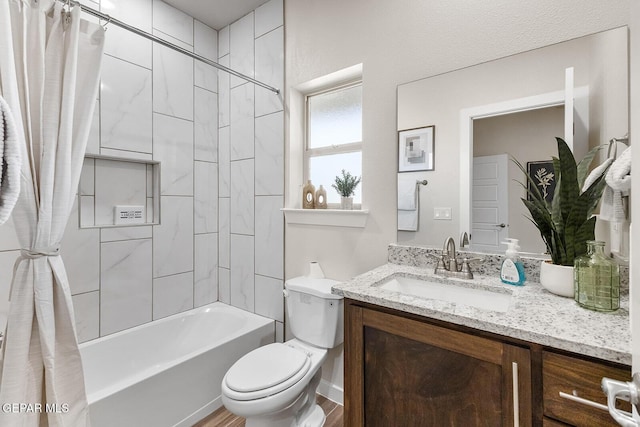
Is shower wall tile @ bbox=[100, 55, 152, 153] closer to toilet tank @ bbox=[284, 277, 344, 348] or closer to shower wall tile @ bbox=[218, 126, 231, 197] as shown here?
shower wall tile @ bbox=[218, 126, 231, 197]

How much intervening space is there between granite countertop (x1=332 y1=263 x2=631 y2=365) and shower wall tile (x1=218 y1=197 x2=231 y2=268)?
153 cm

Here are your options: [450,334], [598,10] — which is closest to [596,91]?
[598,10]

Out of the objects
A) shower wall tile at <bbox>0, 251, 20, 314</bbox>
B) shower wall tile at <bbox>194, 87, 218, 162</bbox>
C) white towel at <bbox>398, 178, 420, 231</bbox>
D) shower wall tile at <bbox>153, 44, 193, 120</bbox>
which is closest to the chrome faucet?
white towel at <bbox>398, 178, 420, 231</bbox>

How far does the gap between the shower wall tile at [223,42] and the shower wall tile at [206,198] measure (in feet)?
3.03

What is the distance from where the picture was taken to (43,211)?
1105 mm

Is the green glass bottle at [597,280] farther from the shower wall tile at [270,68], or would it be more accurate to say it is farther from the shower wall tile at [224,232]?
the shower wall tile at [224,232]

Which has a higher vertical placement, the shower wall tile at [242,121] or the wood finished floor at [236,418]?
the shower wall tile at [242,121]

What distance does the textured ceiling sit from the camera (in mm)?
2168

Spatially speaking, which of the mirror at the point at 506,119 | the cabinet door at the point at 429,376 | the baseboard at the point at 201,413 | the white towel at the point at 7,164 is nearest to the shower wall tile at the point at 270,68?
the mirror at the point at 506,119

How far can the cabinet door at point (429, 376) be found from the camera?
0.85m

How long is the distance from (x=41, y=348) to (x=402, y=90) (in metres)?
1.90

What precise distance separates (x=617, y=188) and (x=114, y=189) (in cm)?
247

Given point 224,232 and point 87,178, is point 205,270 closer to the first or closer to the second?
point 224,232

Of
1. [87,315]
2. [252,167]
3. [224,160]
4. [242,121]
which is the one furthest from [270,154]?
[87,315]
